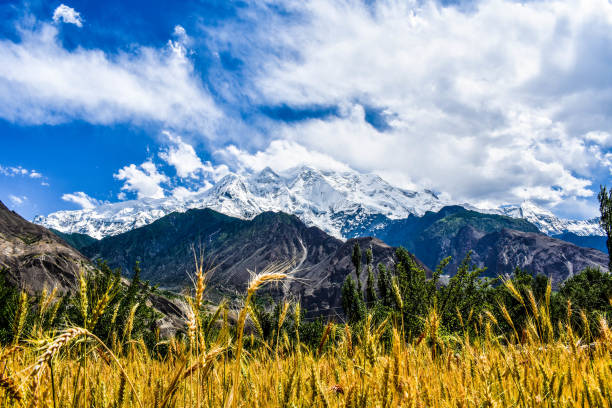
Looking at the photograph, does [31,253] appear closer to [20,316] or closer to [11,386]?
[20,316]

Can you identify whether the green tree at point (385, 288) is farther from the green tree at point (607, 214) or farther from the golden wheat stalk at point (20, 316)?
the green tree at point (607, 214)

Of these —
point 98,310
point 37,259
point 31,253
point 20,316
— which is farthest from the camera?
point 31,253

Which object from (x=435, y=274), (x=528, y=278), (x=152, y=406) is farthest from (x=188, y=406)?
(x=528, y=278)

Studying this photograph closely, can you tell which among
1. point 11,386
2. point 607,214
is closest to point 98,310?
point 11,386

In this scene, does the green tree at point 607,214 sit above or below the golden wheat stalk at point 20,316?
above

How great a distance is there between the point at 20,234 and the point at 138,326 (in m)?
165

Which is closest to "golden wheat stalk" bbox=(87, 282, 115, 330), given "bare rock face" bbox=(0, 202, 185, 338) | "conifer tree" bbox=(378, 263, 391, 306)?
"conifer tree" bbox=(378, 263, 391, 306)

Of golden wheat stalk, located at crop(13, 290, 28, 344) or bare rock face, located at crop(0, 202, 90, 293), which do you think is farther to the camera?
bare rock face, located at crop(0, 202, 90, 293)

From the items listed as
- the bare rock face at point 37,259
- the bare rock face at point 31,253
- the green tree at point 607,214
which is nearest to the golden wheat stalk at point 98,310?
the green tree at point 607,214

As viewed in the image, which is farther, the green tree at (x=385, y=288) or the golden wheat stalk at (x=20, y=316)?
the green tree at (x=385, y=288)

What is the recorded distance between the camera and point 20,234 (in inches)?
5561

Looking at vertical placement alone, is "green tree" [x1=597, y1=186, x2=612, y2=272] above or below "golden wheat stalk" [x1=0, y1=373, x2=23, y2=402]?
above

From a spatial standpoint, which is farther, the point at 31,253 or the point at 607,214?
the point at 31,253

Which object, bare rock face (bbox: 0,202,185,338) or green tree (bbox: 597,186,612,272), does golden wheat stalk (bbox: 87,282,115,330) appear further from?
bare rock face (bbox: 0,202,185,338)
